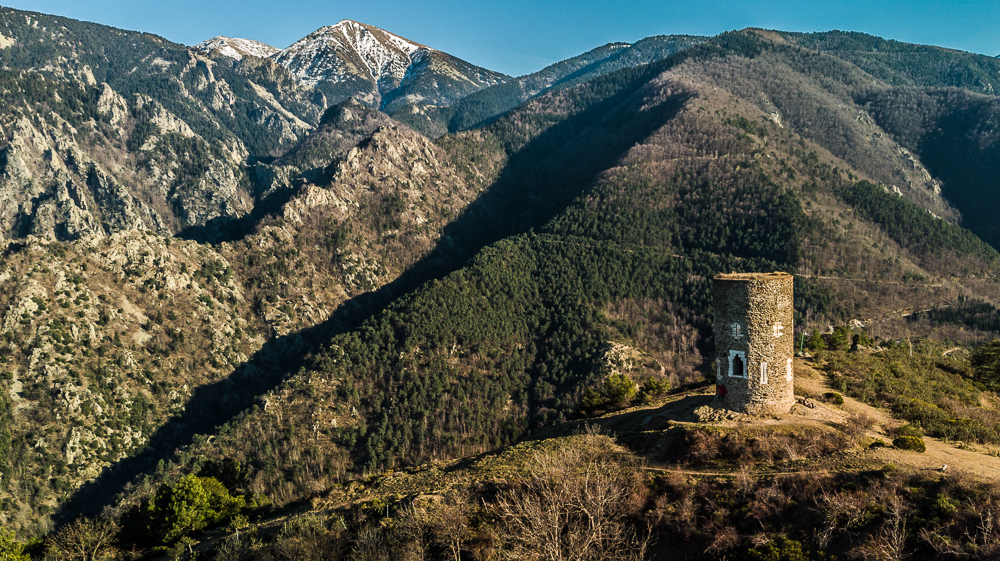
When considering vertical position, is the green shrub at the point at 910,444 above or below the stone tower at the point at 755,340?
below

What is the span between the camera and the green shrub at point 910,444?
129 feet

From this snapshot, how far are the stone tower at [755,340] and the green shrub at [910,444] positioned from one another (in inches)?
293

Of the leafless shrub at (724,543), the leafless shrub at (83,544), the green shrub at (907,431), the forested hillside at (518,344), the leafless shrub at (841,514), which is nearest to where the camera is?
the leafless shrub at (841,514)

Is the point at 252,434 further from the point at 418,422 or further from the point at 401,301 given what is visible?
the point at 401,301

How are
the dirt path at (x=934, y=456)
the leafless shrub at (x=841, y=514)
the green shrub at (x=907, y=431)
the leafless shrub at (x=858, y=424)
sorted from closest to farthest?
the leafless shrub at (x=841, y=514), the dirt path at (x=934, y=456), the leafless shrub at (x=858, y=424), the green shrub at (x=907, y=431)

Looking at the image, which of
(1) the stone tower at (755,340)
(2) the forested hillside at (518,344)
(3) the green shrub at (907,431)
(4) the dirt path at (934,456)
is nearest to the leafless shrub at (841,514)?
(4) the dirt path at (934,456)

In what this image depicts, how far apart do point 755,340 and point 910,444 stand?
12.5 m

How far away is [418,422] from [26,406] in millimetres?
91966

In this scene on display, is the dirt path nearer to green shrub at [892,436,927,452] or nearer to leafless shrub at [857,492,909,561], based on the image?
green shrub at [892,436,927,452]

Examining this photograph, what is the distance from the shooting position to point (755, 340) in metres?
43.0

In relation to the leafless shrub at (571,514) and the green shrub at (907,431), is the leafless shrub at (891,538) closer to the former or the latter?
the leafless shrub at (571,514)

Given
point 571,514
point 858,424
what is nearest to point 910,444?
point 858,424

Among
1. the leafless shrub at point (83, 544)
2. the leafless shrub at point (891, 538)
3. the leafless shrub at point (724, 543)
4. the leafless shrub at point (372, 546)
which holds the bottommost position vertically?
the leafless shrub at point (83, 544)

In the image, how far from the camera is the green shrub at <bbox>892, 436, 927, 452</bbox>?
129ft
